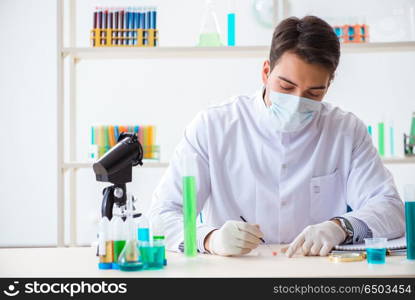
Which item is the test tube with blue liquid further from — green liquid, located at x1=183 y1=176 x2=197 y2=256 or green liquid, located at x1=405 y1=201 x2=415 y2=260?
green liquid, located at x1=183 y1=176 x2=197 y2=256

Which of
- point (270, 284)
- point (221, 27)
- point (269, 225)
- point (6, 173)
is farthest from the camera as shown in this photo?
point (6, 173)

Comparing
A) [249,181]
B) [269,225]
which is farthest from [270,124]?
[269,225]

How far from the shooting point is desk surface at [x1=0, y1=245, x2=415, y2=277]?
3.81 ft

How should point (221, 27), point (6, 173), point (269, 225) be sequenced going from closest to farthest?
point (269, 225) → point (221, 27) → point (6, 173)

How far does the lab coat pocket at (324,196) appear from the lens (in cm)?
188

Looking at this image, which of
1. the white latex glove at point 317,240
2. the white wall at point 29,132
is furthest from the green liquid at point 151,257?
the white wall at point 29,132

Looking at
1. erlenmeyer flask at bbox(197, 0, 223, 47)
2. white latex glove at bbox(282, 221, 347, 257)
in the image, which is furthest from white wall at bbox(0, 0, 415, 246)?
white latex glove at bbox(282, 221, 347, 257)

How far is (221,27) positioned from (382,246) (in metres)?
2.39

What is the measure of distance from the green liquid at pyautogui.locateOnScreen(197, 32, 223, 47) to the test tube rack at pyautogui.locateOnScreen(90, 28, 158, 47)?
0.74 feet

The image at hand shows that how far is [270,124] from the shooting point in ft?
6.30

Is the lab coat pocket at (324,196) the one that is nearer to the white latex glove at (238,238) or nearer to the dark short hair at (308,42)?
the dark short hair at (308,42)

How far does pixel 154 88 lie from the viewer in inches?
143

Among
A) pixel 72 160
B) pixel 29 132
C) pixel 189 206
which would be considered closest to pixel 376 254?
pixel 189 206

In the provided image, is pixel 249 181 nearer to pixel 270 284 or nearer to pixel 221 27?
pixel 270 284
